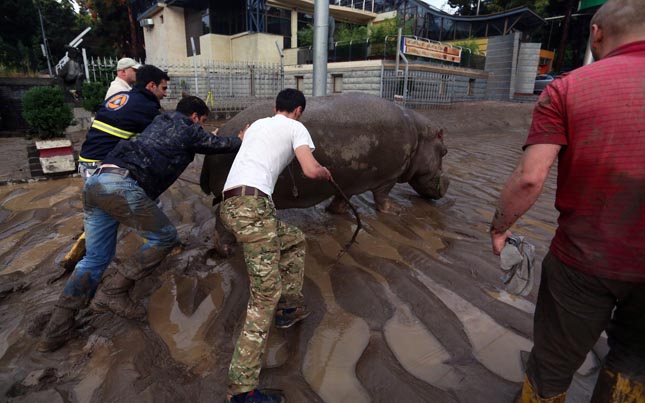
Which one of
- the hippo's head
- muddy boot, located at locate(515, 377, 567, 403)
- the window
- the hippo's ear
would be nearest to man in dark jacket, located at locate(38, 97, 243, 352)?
muddy boot, located at locate(515, 377, 567, 403)

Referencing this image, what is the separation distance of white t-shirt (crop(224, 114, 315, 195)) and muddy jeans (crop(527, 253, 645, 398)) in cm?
179

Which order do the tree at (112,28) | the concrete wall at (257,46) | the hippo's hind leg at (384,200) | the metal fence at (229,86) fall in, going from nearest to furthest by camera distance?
1. the hippo's hind leg at (384,200)
2. the metal fence at (229,86)
3. the concrete wall at (257,46)
4. the tree at (112,28)

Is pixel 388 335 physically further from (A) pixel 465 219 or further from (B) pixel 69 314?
(A) pixel 465 219

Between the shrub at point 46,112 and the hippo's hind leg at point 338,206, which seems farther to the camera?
the shrub at point 46,112

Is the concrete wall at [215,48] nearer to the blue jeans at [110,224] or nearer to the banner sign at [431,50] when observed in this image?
the banner sign at [431,50]

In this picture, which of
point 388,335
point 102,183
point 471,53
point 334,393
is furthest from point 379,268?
point 471,53

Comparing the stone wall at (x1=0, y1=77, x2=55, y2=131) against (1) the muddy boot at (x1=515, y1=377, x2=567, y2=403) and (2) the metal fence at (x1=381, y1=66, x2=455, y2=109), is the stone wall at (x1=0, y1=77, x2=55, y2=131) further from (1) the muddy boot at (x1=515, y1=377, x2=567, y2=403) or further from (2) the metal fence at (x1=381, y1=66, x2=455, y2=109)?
(1) the muddy boot at (x1=515, y1=377, x2=567, y2=403)

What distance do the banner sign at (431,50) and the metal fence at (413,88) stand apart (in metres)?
1.05

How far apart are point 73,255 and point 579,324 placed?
434 cm

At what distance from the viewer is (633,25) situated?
1.76m

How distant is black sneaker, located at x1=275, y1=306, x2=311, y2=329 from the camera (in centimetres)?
309

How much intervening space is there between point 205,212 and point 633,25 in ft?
16.4

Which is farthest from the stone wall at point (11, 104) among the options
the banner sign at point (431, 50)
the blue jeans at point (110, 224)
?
the banner sign at point (431, 50)

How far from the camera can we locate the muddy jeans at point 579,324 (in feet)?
5.97
